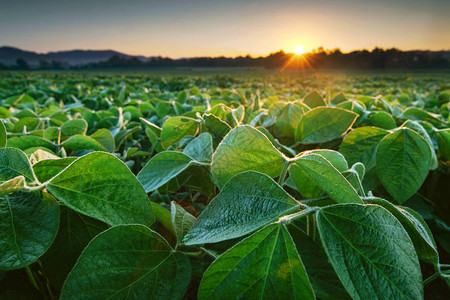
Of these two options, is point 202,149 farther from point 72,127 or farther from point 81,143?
point 72,127

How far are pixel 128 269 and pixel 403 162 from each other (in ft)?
1.71

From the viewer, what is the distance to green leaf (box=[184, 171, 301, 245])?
313 mm

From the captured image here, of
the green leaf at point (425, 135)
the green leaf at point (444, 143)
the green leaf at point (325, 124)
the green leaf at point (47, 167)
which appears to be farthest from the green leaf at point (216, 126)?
the green leaf at point (444, 143)

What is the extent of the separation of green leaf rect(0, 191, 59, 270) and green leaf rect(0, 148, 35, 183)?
0.09 feet

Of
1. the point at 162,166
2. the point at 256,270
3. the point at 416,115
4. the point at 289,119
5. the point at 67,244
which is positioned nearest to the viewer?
the point at 256,270

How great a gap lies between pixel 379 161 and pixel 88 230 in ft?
1.72

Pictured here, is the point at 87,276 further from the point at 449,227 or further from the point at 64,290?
the point at 449,227

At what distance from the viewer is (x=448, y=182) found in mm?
788

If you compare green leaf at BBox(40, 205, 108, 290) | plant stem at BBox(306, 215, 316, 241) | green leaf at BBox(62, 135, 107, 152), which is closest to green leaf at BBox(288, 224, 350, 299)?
plant stem at BBox(306, 215, 316, 241)

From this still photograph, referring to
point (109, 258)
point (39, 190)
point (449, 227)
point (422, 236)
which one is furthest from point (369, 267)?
→ point (449, 227)

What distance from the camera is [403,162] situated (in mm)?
568

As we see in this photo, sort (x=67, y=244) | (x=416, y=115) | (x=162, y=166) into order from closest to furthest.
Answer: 1. (x=67, y=244)
2. (x=162, y=166)
3. (x=416, y=115)

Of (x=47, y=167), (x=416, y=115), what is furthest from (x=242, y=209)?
(x=416, y=115)

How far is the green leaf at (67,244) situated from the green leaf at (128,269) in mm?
83
